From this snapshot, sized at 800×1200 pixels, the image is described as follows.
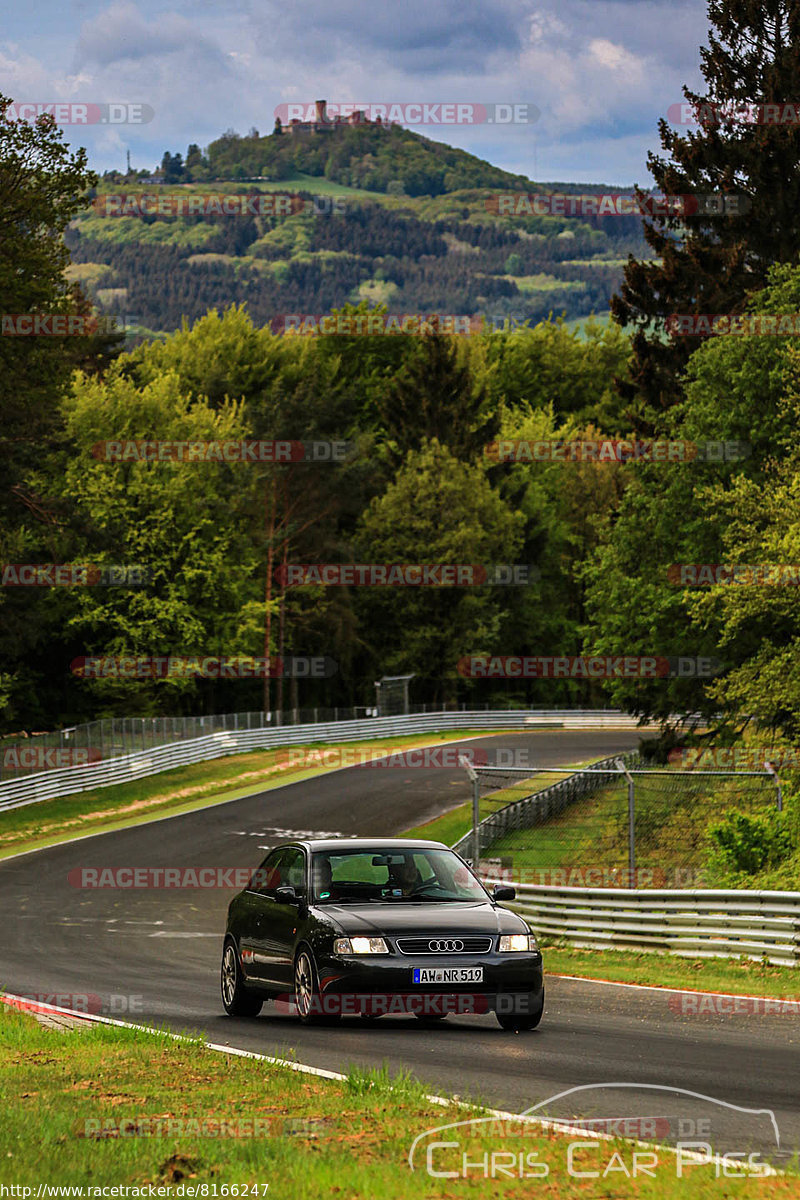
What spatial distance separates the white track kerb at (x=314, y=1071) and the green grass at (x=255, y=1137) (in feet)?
0.36

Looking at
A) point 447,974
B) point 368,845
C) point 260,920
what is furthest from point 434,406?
point 447,974

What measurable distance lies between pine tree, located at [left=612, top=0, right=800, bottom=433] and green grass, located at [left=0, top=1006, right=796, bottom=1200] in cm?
3764

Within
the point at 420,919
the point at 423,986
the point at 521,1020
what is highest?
the point at 420,919

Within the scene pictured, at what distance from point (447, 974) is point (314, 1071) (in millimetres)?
2593

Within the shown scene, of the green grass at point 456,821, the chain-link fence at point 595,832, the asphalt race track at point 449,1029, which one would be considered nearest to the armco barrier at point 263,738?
the green grass at point 456,821

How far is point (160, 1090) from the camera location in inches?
352

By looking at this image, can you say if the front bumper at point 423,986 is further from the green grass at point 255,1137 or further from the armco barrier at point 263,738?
the armco barrier at point 263,738

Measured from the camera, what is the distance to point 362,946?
485 inches

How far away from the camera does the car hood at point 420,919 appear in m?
12.4

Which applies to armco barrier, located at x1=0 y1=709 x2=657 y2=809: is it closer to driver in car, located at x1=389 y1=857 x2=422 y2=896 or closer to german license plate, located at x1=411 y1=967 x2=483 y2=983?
driver in car, located at x1=389 y1=857 x2=422 y2=896

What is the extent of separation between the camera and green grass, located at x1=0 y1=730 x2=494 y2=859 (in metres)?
44.1

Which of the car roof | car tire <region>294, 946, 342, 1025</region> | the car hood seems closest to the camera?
the car hood

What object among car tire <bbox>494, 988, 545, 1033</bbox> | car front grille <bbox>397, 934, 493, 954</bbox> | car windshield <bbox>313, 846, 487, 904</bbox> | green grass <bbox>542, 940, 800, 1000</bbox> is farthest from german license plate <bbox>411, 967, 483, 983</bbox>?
green grass <bbox>542, 940, 800, 1000</bbox>

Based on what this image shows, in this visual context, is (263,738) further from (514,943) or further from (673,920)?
(514,943)
